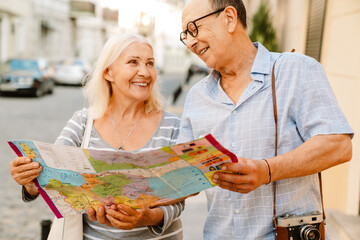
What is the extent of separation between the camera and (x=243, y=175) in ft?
5.09

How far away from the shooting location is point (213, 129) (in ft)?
6.25

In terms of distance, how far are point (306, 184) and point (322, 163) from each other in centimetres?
21

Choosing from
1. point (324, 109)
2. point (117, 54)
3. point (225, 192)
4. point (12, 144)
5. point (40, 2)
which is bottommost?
point (225, 192)

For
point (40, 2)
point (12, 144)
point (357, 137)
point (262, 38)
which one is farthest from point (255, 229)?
point (40, 2)

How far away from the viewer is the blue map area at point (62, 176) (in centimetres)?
179

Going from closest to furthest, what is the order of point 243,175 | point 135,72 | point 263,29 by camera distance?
point 243,175
point 135,72
point 263,29

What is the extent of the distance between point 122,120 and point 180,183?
35.3 inches

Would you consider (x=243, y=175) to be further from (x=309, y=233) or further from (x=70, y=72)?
(x=70, y=72)

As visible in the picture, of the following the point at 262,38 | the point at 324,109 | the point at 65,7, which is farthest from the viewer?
the point at 65,7

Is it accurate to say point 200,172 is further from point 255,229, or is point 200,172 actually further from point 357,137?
point 357,137

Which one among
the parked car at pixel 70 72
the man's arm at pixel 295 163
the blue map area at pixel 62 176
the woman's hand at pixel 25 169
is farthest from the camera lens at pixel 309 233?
the parked car at pixel 70 72

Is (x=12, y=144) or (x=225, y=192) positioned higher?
(x=12, y=144)

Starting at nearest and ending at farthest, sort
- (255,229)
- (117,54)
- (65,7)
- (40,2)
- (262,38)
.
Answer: (255,229) → (117,54) → (262,38) → (40,2) → (65,7)

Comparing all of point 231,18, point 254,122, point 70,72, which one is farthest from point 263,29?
point 70,72
